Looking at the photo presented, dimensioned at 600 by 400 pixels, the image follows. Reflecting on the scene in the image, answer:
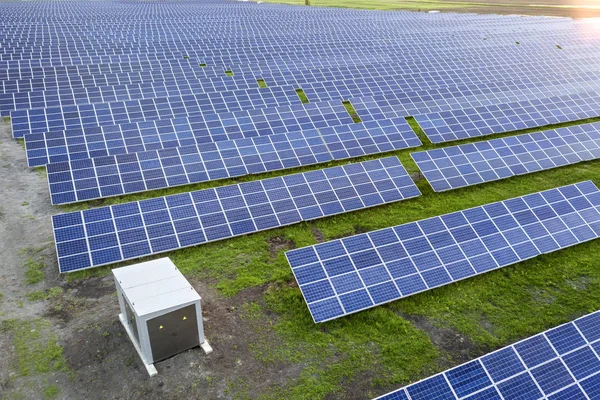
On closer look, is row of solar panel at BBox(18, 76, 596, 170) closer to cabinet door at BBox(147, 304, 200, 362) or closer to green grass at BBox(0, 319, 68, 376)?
green grass at BBox(0, 319, 68, 376)

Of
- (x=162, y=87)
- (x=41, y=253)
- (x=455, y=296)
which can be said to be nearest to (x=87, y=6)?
(x=162, y=87)

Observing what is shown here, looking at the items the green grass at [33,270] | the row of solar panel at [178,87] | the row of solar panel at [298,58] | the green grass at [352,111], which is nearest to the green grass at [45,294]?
the green grass at [33,270]

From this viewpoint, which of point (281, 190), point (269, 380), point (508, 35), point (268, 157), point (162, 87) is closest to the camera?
point (269, 380)

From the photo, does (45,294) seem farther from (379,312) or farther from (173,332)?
(379,312)

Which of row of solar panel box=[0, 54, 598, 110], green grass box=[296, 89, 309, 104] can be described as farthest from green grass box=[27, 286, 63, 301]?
green grass box=[296, 89, 309, 104]

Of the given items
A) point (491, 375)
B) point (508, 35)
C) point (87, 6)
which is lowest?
point (87, 6)

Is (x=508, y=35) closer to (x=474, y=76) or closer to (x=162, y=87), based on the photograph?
(x=474, y=76)

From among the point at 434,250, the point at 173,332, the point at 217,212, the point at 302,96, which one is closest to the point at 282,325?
the point at 173,332
